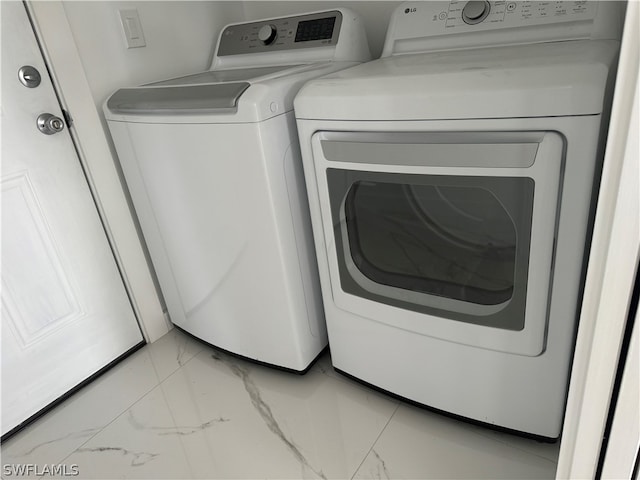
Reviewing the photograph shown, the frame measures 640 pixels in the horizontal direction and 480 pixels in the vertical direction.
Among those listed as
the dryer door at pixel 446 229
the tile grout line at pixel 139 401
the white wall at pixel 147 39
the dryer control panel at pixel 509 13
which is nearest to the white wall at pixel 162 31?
the white wall at pixel 147 39

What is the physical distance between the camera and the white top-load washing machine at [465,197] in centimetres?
85

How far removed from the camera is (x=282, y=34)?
5.04 feet

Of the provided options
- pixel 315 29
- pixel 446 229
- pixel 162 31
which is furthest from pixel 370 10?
pixel 446 229

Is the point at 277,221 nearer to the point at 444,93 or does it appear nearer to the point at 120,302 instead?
the point at 444,93

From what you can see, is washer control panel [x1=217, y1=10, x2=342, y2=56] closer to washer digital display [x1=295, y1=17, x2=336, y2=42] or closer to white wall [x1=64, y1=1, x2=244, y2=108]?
washer digital display [x1=295, y1=17, x2=336, y2=42]

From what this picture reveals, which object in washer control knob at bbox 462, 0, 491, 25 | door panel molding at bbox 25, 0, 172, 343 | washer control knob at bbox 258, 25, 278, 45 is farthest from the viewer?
washer control knob at bbox 258, 25, 278, 45

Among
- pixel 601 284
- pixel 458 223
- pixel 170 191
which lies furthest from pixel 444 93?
pixel 170 191

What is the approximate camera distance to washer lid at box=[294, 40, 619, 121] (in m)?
0.79

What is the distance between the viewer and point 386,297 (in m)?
1.19

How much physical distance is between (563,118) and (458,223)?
312 millimetres

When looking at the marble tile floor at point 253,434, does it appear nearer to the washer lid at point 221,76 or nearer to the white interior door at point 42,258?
the white interior door at point 42,258

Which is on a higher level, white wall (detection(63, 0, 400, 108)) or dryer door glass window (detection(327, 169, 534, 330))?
white wall (detection(63, 0, 400, 108))

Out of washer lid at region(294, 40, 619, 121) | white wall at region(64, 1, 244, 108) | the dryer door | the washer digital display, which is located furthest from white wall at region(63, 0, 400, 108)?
the dryer door

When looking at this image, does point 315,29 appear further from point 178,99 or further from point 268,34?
point 178,99
